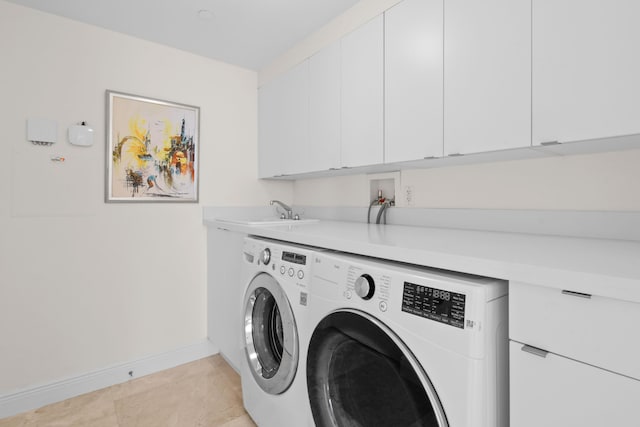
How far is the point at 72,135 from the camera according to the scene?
1.91m

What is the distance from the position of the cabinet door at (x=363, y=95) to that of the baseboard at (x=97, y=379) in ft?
6.19

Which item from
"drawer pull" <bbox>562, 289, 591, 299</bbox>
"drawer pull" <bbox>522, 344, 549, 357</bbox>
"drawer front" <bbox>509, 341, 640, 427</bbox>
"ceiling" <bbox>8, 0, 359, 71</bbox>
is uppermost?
"ceiling" <bbox>8, 0, 359, 71</bbox>

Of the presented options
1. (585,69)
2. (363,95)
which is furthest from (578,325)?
(363,95)

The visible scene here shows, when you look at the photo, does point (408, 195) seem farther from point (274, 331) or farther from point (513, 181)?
point (274, 331)

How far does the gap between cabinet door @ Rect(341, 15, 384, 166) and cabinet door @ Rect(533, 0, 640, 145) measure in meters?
0.74

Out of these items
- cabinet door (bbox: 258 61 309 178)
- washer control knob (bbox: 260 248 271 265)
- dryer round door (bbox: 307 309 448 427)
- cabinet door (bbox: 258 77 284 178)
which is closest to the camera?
dryer round door (bbox: 307 309 448 427)

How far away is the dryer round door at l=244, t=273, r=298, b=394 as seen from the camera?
1.36 metres

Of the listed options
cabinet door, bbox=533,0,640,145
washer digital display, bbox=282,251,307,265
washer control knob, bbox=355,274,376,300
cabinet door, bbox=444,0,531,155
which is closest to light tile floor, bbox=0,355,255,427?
washer digital display, bbox=282,251,307,265

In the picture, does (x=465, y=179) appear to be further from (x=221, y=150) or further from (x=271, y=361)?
(x=221, y=150)

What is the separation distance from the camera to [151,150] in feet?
7.25

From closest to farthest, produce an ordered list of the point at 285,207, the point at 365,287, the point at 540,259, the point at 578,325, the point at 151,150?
the point at 578,325
the point at 540,259
the point at 365,287
the point at 151,150
the point at 285,207

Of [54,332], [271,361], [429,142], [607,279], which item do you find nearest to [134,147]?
[54,332]

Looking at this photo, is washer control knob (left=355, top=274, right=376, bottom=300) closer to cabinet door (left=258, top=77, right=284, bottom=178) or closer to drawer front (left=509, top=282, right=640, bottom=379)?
drawer front (left=509, top=282, right=640, bottom=379)

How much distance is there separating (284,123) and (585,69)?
1811mm
